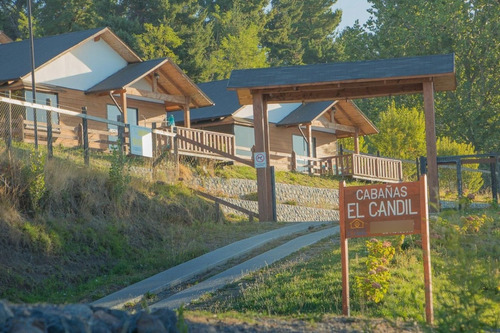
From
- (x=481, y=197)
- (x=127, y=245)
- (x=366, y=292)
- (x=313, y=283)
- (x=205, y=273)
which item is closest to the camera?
(x=366, y=292)

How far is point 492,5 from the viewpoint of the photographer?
54219 mm

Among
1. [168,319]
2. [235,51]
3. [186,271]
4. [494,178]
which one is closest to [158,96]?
[494,178]

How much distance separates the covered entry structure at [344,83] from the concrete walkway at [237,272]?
5526 mm

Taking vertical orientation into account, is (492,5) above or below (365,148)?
above

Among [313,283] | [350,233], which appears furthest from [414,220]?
[313,283]

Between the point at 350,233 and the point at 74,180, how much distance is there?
8747 mm

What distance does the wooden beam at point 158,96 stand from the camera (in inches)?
1422

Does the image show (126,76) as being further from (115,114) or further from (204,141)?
(204,141)

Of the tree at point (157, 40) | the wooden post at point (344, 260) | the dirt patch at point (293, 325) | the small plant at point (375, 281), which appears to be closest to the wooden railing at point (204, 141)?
the small plant at point (375, 281)

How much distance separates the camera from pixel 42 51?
35.3 meters

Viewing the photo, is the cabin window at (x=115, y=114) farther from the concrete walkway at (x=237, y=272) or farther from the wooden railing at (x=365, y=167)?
the concrete walkway at (x=237, y=272)

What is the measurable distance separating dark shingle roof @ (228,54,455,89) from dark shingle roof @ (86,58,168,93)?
11.6m

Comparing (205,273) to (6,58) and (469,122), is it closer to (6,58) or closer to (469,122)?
(6,58)

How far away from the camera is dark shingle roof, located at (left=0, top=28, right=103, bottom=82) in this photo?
32781mm
